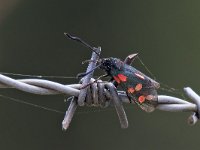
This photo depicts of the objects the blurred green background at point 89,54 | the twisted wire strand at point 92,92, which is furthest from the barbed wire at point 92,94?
the blurred green background at point 89,54

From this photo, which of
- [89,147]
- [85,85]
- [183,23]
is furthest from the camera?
[183,23]

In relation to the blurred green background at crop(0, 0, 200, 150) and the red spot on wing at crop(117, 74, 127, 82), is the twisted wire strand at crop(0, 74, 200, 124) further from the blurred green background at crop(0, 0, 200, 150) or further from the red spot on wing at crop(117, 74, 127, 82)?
the blurred green background at crop(0, 0, 200, 150)

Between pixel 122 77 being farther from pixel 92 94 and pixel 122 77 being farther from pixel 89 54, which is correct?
pixel 89 54

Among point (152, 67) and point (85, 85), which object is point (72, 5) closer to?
point (152, 67)

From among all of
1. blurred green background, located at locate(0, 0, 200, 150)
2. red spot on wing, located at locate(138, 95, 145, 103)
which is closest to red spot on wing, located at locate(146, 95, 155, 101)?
red spot on wing, located at locate(138, 95, 145, 103)

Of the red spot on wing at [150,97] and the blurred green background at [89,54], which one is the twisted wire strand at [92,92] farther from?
the blurred green background at [89,54]

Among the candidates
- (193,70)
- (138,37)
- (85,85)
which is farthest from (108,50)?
(85,85)
